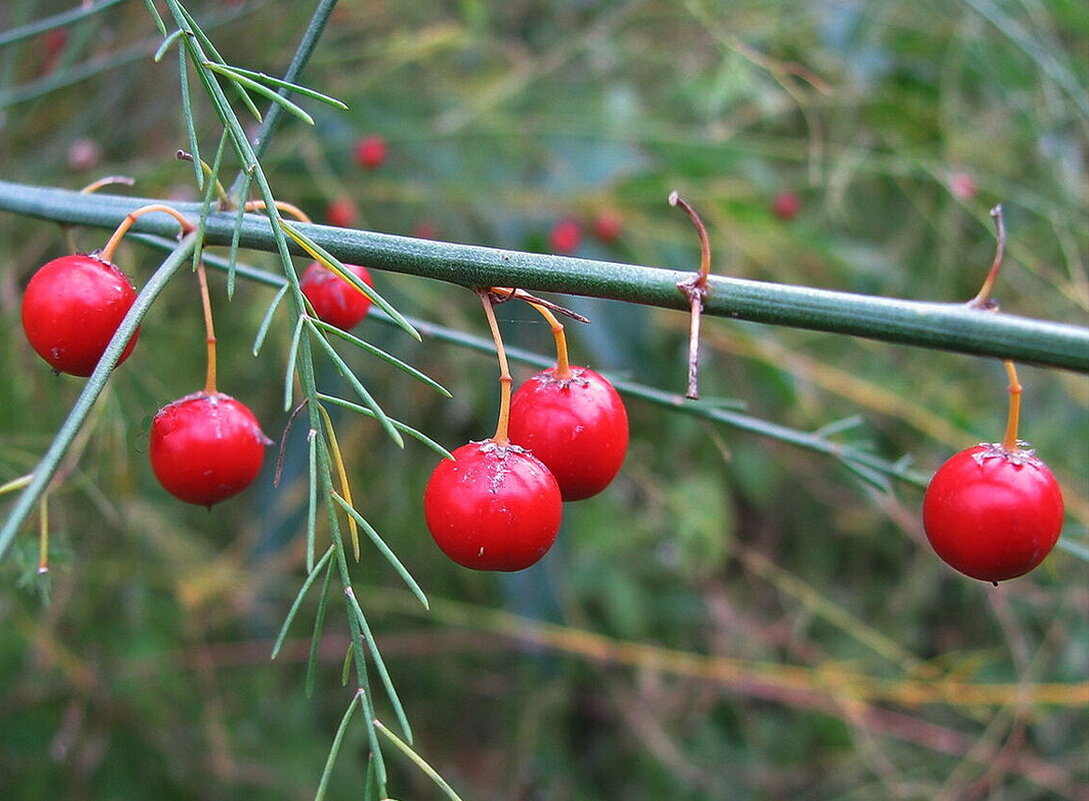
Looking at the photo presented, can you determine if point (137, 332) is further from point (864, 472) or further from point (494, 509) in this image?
point (864, 472)

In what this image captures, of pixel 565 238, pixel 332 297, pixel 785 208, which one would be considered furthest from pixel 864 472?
pixel 785 208

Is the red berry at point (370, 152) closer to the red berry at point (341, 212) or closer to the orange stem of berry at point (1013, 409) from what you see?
the red berry at point (341, 212)

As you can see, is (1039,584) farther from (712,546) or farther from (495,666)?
(495,666)

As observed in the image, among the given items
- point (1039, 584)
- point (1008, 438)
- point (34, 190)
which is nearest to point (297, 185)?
point (34, 190)

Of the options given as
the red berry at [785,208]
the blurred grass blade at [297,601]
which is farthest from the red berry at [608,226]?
the blurred grass blade at [297,601]

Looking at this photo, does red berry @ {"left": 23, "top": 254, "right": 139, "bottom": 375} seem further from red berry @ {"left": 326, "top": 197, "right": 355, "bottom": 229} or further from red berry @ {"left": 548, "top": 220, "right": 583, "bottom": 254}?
red berry @ {"left": 548, "top": 220, "right": 583, "bottom": 254}
